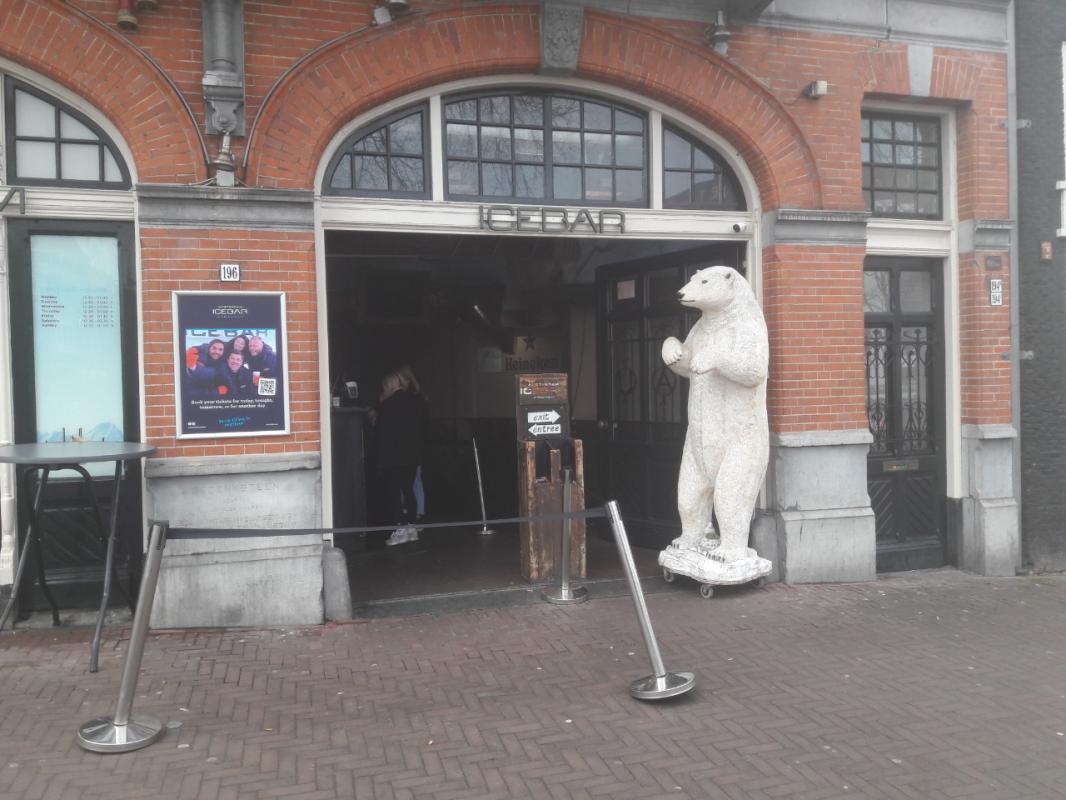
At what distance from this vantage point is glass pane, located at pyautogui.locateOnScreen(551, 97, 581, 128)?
7.25 metres

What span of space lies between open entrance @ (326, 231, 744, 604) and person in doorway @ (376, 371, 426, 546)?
0.25 meters

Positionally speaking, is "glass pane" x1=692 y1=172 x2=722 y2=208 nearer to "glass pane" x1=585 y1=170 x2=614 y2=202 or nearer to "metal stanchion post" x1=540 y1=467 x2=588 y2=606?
"glass pane" x1=585 y1=170 x2=614 y2=202

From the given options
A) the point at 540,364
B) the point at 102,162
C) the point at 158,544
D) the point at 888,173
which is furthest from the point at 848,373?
the point at 102,162

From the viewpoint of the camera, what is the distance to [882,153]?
8.09m

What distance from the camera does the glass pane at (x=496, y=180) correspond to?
705 centimetres

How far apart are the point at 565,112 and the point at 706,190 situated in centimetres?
143

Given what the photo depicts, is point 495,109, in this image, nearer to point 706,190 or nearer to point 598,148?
point 598,148

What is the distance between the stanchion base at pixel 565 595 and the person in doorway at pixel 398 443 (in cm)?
242

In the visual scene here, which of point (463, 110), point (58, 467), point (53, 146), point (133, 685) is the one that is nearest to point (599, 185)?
point (463, 110)

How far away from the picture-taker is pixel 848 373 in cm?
756

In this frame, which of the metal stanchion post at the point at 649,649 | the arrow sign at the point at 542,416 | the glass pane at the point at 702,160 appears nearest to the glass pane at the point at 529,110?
the glass pane at the point at 702,160

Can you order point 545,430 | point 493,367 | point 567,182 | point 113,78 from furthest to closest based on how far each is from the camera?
point 493,367
point 545,430
point 567,182
point 113,78

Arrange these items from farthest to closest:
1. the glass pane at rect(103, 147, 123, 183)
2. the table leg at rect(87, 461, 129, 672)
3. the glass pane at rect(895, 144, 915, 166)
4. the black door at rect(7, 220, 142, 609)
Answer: the glass pane at rect(895, 144, 915, 166)
the glass pane at rect(103, 147, 123, 183)
the black door at rect(7, 220, 142, 609)
the table leg at rect(87, 461, 129, 672)

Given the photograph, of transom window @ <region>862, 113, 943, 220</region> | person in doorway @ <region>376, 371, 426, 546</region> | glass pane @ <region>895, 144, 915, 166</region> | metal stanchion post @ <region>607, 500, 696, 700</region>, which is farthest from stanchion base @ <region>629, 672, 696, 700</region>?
glass pane @ <region>895, 144, 915, 166</region>
